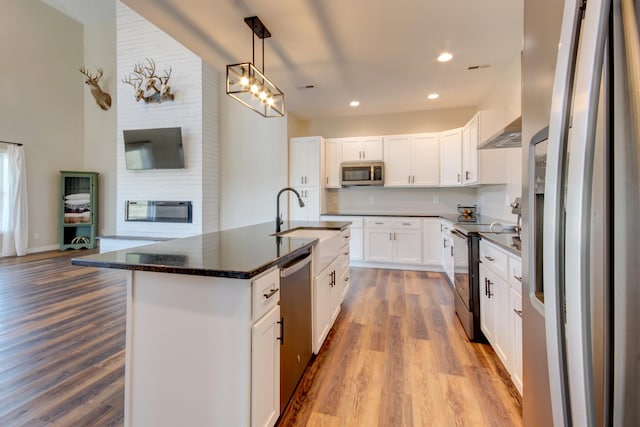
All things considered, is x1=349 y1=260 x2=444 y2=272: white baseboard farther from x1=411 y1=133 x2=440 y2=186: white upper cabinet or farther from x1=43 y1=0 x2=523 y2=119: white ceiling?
x1=43 y1=0 x2=523 y2=119: white ceiling

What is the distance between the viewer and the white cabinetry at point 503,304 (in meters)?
1.68

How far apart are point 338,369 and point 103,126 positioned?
793cm

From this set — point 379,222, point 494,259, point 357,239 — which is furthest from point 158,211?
point 494,259

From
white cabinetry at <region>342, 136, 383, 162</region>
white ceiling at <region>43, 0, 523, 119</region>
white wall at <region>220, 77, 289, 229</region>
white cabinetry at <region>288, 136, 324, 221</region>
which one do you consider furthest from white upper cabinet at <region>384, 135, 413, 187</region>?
white wall at <region>220, 77, 289, 229</region>

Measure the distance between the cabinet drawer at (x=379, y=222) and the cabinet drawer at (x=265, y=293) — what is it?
145 inches

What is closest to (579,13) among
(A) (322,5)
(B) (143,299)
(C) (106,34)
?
(B) (143,299)

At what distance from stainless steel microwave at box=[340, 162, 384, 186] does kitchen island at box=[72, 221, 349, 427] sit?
3.96 m

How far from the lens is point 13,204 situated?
227 inches

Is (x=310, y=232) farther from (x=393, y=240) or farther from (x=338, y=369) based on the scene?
(x=393, y=240)

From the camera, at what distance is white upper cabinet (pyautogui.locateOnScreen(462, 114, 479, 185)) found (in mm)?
3898

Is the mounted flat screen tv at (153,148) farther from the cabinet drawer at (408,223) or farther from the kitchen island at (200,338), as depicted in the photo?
the kitchen island at (200,338)

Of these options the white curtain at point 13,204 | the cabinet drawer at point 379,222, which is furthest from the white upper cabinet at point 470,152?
the white curtain at point 13,204

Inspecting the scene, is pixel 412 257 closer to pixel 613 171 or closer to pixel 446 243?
pixel 446 243

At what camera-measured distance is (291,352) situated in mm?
1674
